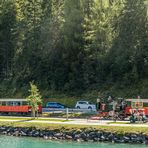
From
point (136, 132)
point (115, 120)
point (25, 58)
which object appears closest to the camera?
point (136, 132)

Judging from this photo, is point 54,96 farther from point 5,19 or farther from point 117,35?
point 5,19

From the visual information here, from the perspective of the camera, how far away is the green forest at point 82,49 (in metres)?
66.3

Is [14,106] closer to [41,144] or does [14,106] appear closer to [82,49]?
[82,49]

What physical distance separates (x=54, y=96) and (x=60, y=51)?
735 centimetres

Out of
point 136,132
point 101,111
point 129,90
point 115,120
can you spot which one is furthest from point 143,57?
point 136,132

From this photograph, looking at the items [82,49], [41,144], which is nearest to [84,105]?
[82,49]

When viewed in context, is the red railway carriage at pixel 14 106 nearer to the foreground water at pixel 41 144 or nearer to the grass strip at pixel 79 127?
the grass strip at pixel 79 127

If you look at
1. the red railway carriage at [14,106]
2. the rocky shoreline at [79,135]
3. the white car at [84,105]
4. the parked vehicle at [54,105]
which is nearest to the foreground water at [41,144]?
the rocky shoreline at [79,135]

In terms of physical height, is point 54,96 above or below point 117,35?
below

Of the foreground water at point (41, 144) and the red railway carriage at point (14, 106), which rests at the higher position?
the red railway carriage at point (14, 106)

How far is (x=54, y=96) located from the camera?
70938 millimetres

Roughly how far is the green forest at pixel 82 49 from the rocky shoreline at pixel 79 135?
20725 mm

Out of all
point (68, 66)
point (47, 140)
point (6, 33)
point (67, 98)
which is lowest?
point (47, 140)

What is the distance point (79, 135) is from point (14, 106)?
2222 centimetres
